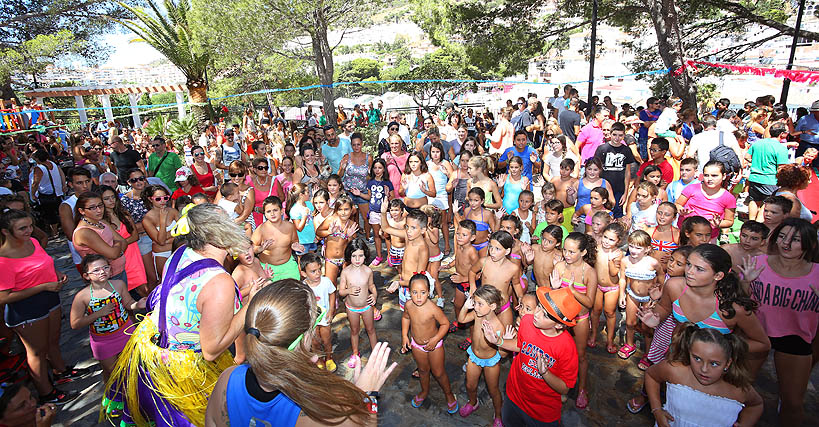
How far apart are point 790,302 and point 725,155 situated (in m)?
4.21

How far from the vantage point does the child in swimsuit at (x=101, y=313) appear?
3.46m

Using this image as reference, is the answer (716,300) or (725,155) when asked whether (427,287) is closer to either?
(716,300)

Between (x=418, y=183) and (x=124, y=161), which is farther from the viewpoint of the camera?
(x=124, y=161)

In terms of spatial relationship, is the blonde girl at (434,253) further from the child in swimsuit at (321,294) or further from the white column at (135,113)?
the white column at (135,113)

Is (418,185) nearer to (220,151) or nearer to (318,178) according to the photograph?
(318,178)

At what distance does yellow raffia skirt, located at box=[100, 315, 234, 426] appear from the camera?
2465 millimetres

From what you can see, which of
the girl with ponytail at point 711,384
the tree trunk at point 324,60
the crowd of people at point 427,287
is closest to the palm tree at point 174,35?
the tree trunk at point 324,60

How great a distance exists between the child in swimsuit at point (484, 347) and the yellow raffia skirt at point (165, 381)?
69.6 inches

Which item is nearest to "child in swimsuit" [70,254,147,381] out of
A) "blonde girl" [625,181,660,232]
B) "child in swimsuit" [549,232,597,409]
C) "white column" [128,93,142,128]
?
"child in swimsuit" [549,232,597,409]

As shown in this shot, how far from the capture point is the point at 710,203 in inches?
180

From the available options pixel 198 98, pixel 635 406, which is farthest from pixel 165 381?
pixel 198 98

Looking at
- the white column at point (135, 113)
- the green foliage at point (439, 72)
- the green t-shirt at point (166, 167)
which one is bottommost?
the green t-shirt at point (166, 167)

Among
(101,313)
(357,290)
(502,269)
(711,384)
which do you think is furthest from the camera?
(357,290)

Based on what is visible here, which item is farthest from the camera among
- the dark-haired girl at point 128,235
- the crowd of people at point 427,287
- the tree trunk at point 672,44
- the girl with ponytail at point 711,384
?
the tree trunk at point 672,44
